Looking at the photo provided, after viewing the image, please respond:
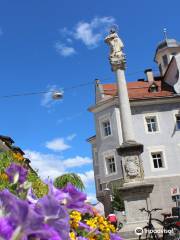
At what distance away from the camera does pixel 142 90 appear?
43469 millimetres

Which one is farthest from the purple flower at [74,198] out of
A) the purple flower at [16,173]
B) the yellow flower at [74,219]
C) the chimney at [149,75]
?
the chimney at [149,75]

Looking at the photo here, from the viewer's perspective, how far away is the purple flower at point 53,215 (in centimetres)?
90

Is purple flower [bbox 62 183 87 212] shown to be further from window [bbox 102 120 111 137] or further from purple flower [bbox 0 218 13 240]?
window [bbox 102 120 111 137]

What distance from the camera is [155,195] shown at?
37.7 m

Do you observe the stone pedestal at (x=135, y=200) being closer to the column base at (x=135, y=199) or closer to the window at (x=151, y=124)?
the column base at (x=135, y=199)

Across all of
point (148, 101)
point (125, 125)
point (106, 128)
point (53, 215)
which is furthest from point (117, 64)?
point (106, 128)

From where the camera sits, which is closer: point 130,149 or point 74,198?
point 74,198

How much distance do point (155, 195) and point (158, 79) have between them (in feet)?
50.3

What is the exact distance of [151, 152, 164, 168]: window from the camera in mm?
38906

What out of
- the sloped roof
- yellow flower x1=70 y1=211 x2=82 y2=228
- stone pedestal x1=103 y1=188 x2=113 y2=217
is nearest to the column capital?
yellow flower x1=70 y1=211 x2=82 y2=228

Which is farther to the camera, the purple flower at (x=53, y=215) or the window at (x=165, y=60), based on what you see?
the window at (x=165, y=60)

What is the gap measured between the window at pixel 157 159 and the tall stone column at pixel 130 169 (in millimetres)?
22232

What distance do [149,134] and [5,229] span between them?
131ft

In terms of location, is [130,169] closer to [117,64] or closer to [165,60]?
[117,64]
